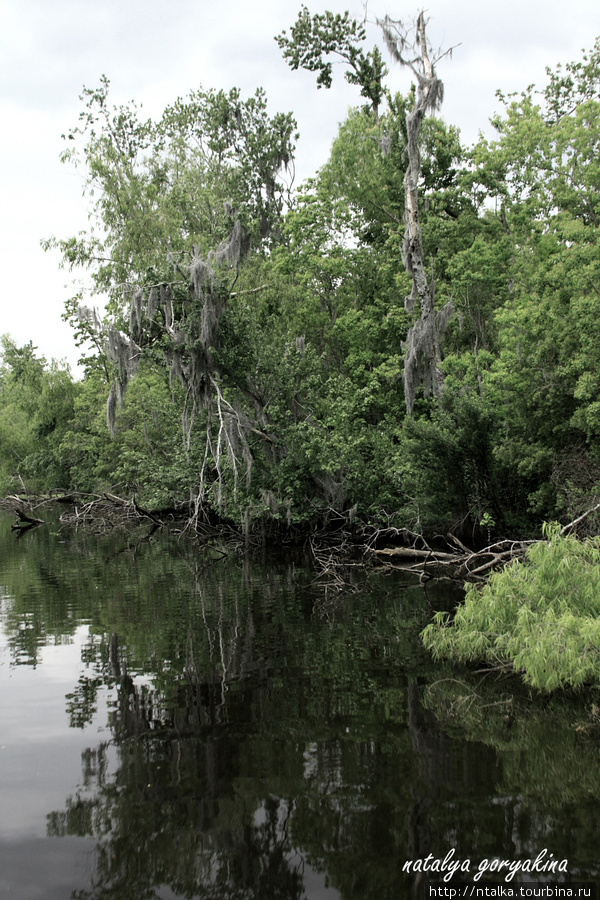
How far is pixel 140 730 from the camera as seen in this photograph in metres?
7.69

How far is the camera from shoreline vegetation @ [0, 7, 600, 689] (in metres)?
16.6

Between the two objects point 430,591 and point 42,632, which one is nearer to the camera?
point 42,632

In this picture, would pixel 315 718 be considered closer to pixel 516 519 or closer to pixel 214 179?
pixel 516 519

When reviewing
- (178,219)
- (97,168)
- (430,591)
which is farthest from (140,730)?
(97,168)

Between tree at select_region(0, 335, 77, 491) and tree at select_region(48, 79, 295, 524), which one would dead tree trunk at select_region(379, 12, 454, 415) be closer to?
tree at select_region(48, 79, 295, 524)

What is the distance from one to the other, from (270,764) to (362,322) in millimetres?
20389

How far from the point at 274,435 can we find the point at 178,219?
38.7 ft

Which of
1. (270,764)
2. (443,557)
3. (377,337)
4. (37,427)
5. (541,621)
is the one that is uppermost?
(37,427)

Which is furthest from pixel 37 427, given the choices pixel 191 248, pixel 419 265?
pixel 419 265

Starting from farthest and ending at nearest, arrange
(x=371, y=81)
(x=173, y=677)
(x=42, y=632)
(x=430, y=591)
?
(x=371, y=81) < (x=430, y=591) < (x=42, y=632) < (x=173, y=677)

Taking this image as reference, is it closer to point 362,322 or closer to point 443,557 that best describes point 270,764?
point 443,557

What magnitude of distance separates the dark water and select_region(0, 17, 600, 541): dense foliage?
21.9ft

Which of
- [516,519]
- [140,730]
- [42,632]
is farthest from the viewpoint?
[516,519]

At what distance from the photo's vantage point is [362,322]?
25.3m
